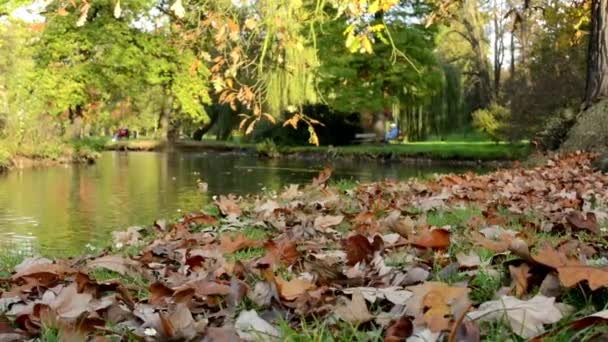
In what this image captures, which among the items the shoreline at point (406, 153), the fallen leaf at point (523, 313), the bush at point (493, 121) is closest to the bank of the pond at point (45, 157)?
the shoreline at point (406, 153)

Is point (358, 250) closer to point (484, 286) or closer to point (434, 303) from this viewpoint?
point (484, 286)

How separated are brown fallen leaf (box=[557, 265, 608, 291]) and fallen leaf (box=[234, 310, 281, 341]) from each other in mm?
664

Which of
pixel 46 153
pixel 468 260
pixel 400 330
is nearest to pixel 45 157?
pixel 46 153

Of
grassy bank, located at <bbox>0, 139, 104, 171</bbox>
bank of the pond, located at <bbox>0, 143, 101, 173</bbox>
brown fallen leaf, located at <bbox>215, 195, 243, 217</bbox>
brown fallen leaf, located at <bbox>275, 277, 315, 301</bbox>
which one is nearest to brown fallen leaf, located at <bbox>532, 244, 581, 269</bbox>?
brown fallen leaf, located at <bbox>275, 277, 315, 301</bbox>

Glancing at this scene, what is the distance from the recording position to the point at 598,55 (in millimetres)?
8742

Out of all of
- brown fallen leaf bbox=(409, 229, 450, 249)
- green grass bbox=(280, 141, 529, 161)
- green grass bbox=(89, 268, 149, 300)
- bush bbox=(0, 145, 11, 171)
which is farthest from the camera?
green grass bbox=(280, 141, 529, 161)

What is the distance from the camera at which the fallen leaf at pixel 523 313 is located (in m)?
1.35

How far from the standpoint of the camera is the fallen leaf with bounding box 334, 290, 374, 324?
1.48m

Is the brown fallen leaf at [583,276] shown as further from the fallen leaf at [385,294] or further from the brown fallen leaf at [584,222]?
the brown fallen leaf at [584,222]

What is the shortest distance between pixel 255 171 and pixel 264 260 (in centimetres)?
1821

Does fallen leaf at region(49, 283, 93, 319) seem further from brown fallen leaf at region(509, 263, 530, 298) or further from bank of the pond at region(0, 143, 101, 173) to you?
bank of the pond at region(0, 143, 101, 173)

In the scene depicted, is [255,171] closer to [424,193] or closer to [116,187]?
[116,187]

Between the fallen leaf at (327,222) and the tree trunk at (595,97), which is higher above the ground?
the tree trunk at (595,97)

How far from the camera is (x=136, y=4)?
2739 centimetres
